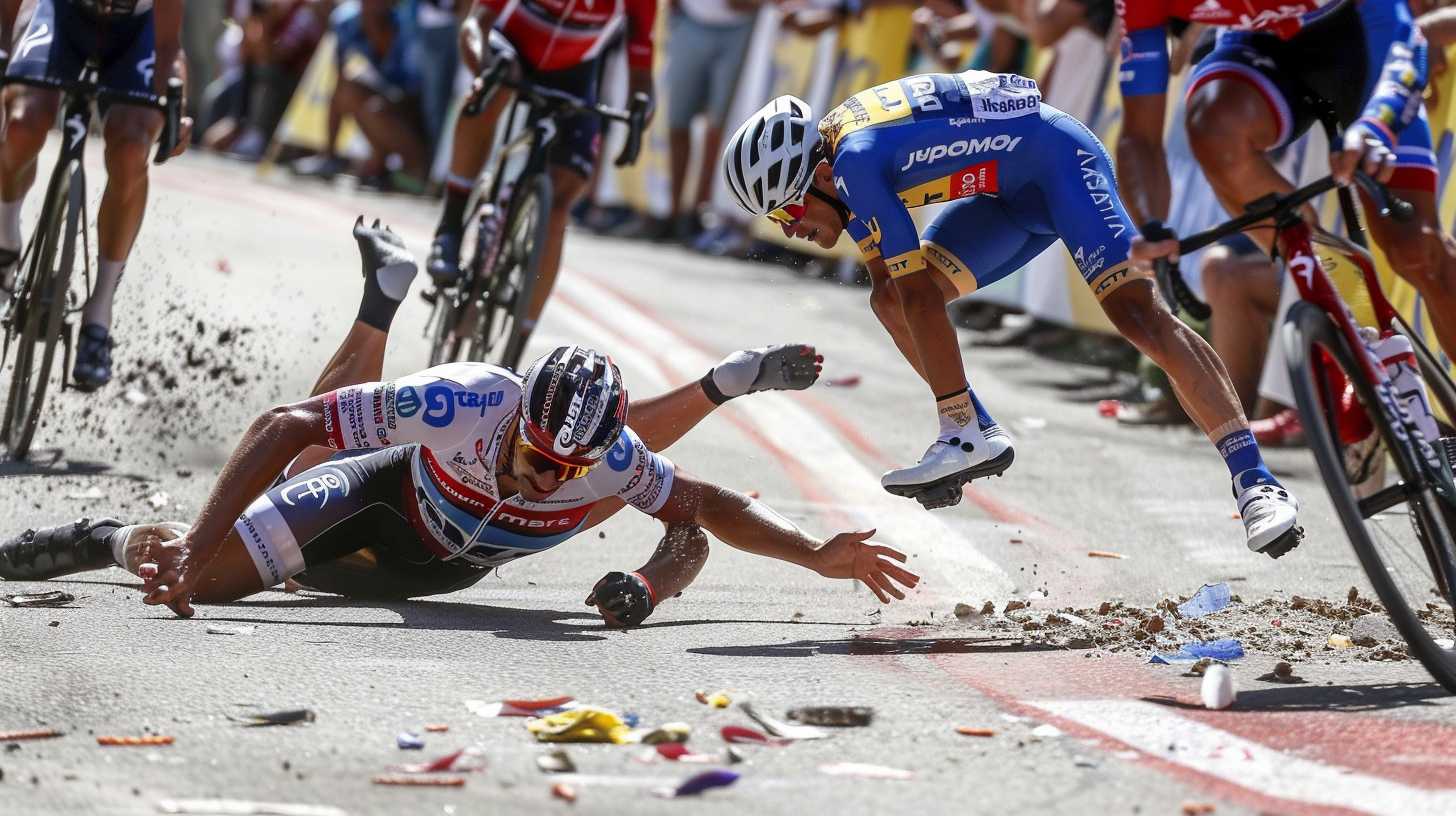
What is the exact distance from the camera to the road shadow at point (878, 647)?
18.6ft

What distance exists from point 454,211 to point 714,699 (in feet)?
16.7

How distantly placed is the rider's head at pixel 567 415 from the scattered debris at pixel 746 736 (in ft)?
4.43

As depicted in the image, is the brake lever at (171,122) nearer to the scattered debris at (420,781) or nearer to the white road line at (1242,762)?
the scattered debris at (420,781)

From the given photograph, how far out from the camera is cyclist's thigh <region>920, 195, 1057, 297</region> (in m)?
6.64

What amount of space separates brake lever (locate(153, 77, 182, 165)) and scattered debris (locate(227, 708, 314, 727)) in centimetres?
397

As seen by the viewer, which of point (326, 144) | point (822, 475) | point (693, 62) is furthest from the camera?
point (326, 144)

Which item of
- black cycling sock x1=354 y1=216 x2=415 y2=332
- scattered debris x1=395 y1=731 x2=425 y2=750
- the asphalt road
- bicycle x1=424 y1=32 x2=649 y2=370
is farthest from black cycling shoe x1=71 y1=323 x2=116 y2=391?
scattered debris x1=395 y1=731 x2=425 y2=750

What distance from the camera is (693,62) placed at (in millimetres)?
15914

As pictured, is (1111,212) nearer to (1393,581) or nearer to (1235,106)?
(1235,106)

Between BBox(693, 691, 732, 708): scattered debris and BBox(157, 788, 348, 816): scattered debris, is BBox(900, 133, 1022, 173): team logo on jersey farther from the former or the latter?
BBox(157, 788, 348, 816): scattered debris

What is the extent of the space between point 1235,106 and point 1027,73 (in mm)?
6040

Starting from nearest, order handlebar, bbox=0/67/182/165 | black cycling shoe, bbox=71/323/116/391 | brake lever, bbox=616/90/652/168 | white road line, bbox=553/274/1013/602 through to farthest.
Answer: white road line, bbox=553/274/1013/602
handlebar, bbox=0/67/182/165
black cycling shoe, bbox=71/323/116/391
brake lever, bbox=616/90/652/168

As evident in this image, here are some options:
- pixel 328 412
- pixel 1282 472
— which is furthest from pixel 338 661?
pixel 1282 472

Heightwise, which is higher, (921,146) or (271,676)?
(921,146)
